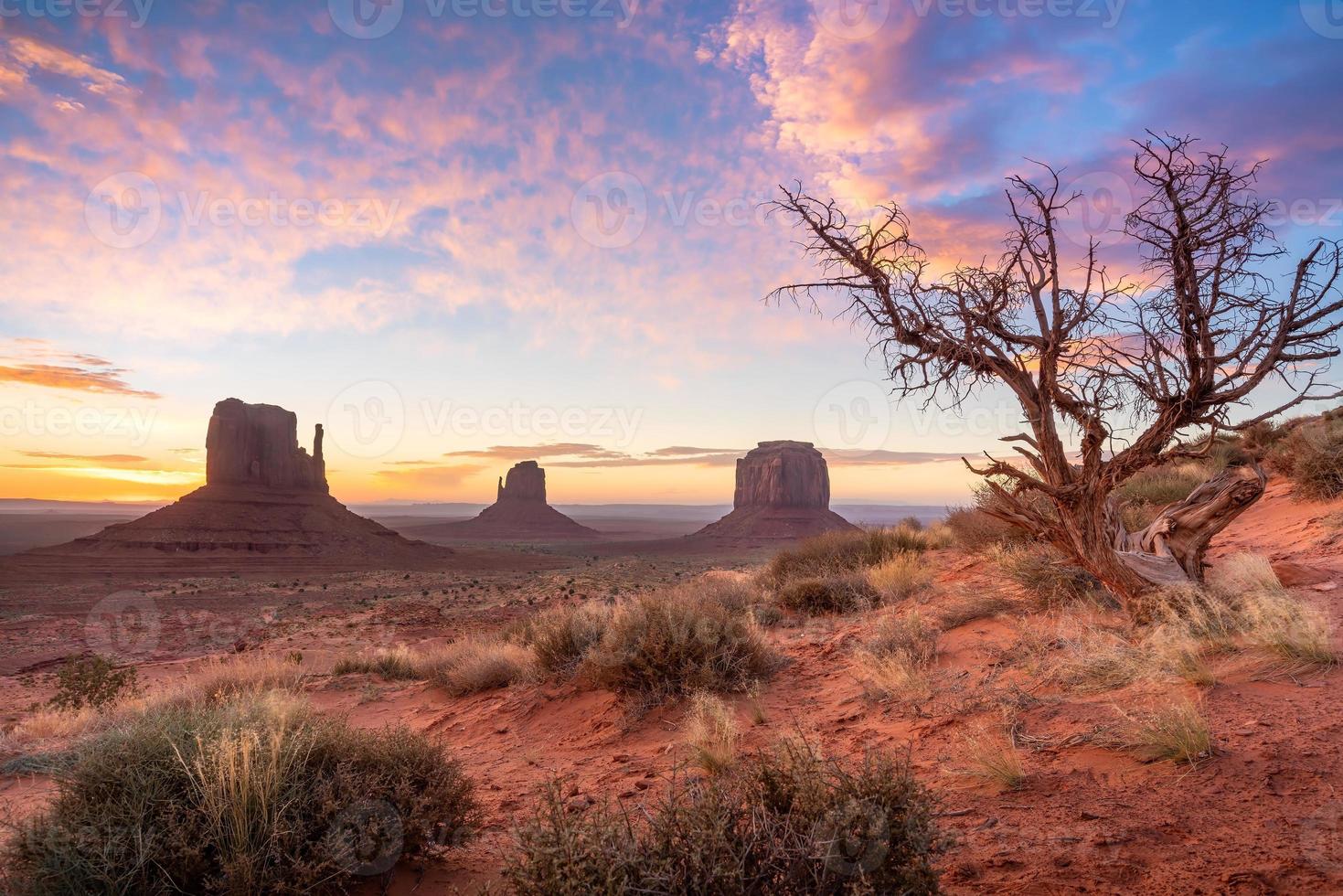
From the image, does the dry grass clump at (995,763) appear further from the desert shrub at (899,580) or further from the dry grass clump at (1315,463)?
the dry grass clump at (1315,463)

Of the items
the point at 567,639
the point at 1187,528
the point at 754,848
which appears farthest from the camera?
the point at 567,639

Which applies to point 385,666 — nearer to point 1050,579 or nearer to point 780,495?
point 1050,579

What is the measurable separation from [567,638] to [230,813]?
220 inches

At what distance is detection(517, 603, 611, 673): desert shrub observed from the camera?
8516 millimetres

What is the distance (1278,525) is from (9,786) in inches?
680

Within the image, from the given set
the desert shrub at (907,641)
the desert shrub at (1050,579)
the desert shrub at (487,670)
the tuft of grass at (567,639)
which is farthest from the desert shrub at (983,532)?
the desert shrub at (487,670)

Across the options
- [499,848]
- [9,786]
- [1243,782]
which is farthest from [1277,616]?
[9,786]

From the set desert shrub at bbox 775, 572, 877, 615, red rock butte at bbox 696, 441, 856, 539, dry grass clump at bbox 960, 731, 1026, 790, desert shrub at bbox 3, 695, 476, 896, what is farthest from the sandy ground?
red rock butte at bbox 696, 441, 856, 539

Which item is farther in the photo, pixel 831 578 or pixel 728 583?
pixel 728 583

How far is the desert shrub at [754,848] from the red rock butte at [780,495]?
89.8 metres

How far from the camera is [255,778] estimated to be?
3.35 metres

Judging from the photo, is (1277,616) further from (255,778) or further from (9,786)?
(9,786)

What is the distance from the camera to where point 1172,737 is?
3.89 meters

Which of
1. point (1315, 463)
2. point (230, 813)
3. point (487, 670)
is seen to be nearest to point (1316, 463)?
point (1315, 463)
